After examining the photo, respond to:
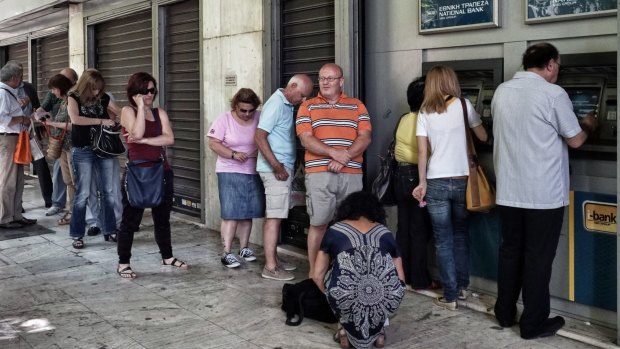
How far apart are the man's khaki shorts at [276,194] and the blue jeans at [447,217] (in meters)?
1.28

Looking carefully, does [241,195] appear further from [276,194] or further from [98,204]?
[98,204]

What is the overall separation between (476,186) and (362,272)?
1.21 metres

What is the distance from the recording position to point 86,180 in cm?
684

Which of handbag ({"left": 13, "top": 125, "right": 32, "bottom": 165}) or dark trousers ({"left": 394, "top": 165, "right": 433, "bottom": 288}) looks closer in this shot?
dark trousers ({"left": 394, "top": 165, "right": 433, "bottom": 288})

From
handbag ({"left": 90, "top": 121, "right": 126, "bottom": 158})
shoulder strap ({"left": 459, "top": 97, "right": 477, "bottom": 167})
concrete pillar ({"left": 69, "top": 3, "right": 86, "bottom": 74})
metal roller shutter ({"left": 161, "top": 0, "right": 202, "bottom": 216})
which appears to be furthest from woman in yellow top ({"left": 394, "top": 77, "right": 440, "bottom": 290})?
concrete pillar ({"left": 69, "top": 3, "right": 86, "bottom": 74})

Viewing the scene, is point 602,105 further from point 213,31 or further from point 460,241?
point 213,31

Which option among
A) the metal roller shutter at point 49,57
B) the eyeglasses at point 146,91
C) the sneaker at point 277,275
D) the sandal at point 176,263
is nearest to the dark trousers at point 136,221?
the sandal at point 176,263

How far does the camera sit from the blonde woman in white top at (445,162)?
4691 millimetres

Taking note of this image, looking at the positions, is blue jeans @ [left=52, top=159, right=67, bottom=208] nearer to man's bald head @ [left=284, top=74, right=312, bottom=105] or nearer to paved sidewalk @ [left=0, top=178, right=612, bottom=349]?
paved sidewalk @ [left=0, top=178, right=612, bottom=349]

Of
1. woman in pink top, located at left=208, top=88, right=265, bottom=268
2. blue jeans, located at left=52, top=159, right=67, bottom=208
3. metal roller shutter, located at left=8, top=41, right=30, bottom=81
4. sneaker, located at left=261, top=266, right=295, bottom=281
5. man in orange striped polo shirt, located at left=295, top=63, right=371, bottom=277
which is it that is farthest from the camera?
metal roller shutter, located at left=8, top=41, right=30, bottom=81

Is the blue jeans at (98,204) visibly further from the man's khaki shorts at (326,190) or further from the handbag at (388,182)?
the handbag at (388,182)

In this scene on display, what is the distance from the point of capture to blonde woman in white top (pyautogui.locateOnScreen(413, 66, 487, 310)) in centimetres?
469

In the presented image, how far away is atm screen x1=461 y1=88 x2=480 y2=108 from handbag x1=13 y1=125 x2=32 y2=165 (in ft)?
15.9

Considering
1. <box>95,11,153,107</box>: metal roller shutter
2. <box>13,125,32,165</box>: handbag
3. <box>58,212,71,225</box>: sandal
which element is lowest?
<box>58,212,71,225</box>: sandal
